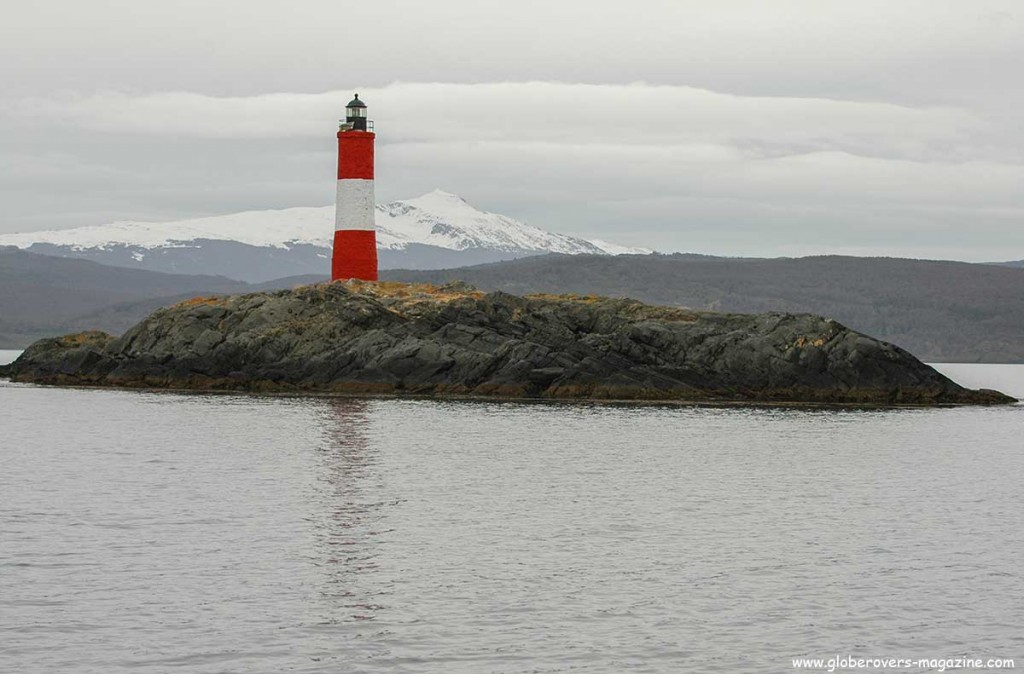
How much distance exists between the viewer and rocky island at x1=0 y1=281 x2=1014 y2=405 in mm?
75938

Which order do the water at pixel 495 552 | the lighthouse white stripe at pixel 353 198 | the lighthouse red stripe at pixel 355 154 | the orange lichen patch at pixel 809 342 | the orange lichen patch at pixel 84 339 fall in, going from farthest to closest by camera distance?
the orange lichen patch at pixel 84 339 → the lighthouse white stripe at pixel 353 198 → the lighthouse red stripe at pixel 355 154 → the orange lichen patch at pixel 809 342 → the water at pixel 495 552

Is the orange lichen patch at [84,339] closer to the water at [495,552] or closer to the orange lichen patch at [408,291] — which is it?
the orange lichen patch at [408,291]

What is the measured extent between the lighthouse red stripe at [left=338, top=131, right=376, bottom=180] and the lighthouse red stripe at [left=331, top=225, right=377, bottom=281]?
4044 millimetres

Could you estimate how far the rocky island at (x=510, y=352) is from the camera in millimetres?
75938

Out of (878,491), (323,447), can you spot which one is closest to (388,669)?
(878,491)

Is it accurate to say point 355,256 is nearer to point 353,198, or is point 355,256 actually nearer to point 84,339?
point 353,198

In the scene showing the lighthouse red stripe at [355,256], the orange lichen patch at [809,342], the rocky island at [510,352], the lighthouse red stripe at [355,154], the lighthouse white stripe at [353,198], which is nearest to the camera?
the rocky island at [510,352]

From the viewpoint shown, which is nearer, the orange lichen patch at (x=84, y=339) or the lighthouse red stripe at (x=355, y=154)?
the lighthouse red stripe at (x=355, y=154)

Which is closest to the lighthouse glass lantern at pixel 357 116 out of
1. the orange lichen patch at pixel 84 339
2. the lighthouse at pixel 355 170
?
the lighthouse at pixel 355 170

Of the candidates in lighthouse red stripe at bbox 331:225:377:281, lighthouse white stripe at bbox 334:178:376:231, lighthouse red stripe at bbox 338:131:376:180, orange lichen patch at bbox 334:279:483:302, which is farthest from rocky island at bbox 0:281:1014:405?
lighthouse red stripe at bbox 338:131:376:180

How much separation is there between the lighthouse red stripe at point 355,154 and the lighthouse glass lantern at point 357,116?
0.53m

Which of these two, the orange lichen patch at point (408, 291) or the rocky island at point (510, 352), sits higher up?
the orange lichen patch at point (408, 291)

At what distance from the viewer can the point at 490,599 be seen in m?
23.6

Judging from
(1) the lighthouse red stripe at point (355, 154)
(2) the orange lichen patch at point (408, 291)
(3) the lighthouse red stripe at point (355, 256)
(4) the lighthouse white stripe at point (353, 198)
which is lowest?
(2) the orange lichen patch at point (408, 291)
